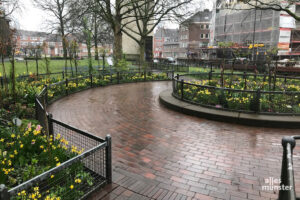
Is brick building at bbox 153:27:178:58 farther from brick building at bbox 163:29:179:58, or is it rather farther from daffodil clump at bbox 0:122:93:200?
daffodil clump at bbox 0:122:93:200

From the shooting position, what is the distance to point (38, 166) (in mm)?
3746

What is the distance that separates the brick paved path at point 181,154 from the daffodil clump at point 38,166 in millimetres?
500

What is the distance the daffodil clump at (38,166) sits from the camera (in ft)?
10.2

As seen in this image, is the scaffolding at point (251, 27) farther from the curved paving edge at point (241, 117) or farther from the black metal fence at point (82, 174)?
the black metal fence at point (82, 174)

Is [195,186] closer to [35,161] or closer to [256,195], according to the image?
[256,195]

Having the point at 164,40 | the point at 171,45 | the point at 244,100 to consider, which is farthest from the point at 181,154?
the point at 164,40

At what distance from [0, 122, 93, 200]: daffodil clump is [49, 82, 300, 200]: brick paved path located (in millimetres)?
500

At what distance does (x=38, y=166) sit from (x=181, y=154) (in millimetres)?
2703

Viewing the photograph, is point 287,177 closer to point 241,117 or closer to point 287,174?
point 287,174

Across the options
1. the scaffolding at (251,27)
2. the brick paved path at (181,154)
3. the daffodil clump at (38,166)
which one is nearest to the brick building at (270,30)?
the scaffolding at (251,27)

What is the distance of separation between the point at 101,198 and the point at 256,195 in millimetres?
2295

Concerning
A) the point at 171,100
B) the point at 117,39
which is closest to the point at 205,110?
the point at 171,100

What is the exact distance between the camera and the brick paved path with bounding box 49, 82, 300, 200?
3596 millimetres

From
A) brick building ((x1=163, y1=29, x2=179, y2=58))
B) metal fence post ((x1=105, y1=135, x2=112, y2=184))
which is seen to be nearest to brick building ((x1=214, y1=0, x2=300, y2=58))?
metal fence post ((x1=105, y1=135, x2=112, y2=184))
